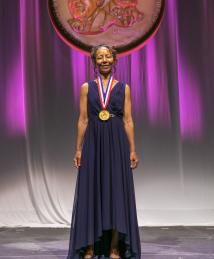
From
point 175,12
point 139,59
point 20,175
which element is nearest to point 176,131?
point 139,59

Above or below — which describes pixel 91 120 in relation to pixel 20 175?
above

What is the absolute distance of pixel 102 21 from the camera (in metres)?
5.05

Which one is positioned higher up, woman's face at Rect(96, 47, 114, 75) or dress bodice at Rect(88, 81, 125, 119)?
woman's face at Rect(96, 47, 114, 75)

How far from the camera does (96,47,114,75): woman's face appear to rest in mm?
3018

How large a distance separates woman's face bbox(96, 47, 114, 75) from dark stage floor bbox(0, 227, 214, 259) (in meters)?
1.24

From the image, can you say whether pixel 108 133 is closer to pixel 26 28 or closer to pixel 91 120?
pixel 91 120

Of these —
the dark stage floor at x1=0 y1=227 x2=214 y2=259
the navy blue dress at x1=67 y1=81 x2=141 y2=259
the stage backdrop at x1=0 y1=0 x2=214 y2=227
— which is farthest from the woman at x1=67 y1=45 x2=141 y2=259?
the stage backdrop at x1=0 y1=0 x2=214 y2=227

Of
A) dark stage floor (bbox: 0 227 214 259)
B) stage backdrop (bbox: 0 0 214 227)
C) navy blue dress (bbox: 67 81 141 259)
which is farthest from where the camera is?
stage backdrop (bbox: 0 0 214 227)

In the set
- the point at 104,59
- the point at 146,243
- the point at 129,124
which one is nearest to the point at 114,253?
the point at 129,124

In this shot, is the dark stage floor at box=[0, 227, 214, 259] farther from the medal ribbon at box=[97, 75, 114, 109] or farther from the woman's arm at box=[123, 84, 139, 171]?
the medal ribbon at box=[97, 75, 114, 109]

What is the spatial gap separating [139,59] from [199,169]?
3.88 ft

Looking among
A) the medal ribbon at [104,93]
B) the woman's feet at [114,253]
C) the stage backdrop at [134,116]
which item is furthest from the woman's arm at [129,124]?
the stage backdrop at [134,116]

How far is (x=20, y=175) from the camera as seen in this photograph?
499cm

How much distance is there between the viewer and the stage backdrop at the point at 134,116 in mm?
4914
